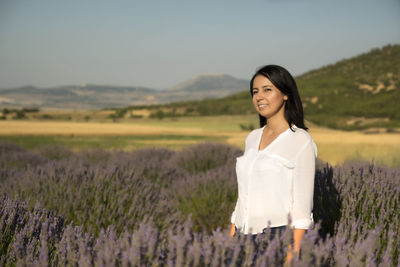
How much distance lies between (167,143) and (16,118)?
360 inches

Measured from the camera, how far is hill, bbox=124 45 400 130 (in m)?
18.0

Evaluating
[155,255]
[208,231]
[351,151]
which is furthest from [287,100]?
[351,151]

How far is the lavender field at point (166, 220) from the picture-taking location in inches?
55.7

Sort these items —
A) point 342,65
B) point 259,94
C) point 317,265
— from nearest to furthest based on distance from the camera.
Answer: point 317,265
point 259,94
point 342,65

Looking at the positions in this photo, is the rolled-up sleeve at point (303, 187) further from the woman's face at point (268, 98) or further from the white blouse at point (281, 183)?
the woman's face at point (268, 98)

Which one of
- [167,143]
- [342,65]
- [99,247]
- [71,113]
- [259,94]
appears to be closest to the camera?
[99,247]

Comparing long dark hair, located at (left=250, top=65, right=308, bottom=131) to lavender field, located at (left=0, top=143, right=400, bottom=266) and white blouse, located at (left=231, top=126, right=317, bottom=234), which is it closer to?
white blouse, located at (left=231, top=126, right=317, bottom=234)

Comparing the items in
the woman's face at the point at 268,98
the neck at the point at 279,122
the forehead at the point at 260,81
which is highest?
the forehead at the point at 260,81

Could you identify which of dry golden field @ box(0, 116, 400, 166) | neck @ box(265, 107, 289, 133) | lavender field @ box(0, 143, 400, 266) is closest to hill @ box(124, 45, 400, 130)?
dry golden field @ box(0, 116, 400, 166)

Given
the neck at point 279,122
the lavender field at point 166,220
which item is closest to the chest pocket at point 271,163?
the neck at point 279,122

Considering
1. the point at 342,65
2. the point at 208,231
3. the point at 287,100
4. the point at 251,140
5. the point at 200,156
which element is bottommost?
the point at 208,231

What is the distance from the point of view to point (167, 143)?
1012 centimetres

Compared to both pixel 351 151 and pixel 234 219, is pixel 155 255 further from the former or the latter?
pixel 351 151

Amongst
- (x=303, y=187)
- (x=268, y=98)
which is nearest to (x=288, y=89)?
(x=268, y=98)
